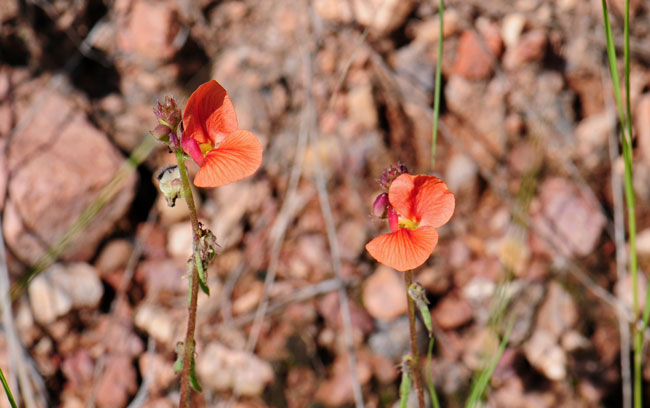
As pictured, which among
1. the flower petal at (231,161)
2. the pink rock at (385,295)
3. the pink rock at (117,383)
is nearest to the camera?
the flower petal at (231,161)

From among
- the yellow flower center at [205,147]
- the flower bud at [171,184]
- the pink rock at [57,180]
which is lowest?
the flower bud at [171,184]

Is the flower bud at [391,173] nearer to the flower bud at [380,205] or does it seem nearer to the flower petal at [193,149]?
the flower bud at [380,205]

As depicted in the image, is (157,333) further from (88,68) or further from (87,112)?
(88,68)

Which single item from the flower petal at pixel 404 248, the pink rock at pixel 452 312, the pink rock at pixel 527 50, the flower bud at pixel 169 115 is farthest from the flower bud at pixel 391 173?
the pink rock at pixel 527 50

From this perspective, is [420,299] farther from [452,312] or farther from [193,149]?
[452,312]

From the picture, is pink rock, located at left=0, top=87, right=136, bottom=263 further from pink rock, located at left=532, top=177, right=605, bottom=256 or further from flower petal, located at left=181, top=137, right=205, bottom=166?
pink rock, located at left=532, top=177, right=605, bottom=256

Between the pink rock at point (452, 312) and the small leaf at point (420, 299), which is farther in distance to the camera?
the pink rock at point (452, 312)
